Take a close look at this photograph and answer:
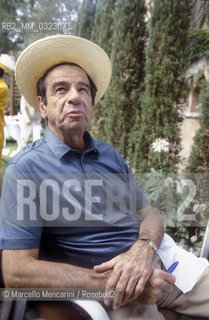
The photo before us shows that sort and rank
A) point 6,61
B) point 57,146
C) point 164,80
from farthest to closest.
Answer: point 164,80, point 6,61, point 57,146

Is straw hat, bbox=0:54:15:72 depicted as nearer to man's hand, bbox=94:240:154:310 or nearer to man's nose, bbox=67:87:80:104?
man's nose, bbox=67:87:80:104

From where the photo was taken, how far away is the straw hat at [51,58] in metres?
1.29

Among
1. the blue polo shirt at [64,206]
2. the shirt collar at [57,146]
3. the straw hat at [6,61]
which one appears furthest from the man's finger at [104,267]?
the straw hat at [6,61]

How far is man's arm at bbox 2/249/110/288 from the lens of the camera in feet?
3.19

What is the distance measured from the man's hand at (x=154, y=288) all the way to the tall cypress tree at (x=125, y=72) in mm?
2166

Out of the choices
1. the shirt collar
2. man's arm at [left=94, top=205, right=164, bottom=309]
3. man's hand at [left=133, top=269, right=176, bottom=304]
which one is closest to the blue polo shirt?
the shirt collar

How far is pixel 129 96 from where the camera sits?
3191mm

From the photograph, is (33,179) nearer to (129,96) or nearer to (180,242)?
(180,242)

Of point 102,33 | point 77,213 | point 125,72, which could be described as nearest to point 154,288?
point 77,213

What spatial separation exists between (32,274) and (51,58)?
897 millimetres

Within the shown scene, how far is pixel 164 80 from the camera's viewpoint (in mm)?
3021

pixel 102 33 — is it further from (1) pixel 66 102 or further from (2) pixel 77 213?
(2) pixel 77 213

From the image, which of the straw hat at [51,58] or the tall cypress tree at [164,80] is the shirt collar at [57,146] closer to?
the straw hat at [51,58]

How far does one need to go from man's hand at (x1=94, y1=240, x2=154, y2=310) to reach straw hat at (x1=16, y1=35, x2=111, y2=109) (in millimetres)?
872
